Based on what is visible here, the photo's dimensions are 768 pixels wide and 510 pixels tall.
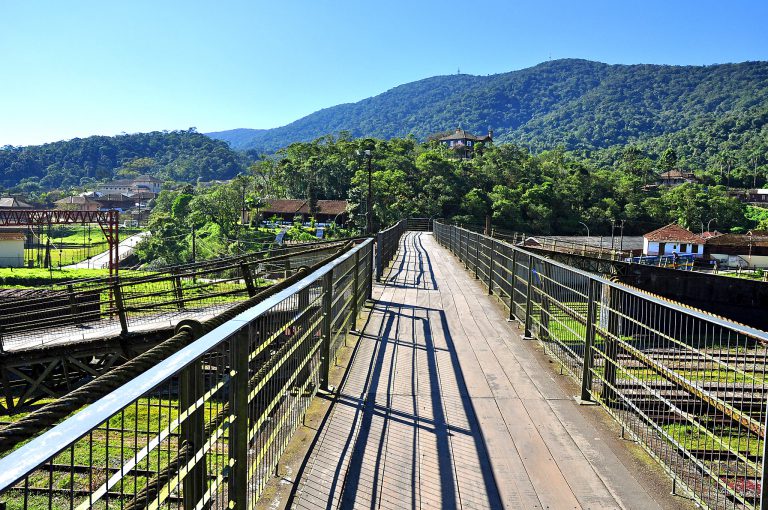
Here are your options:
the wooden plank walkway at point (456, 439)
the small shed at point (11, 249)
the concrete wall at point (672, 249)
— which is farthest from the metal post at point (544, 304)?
the small shed at point (11, 249)

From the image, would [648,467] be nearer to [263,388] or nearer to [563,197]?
[263,388]

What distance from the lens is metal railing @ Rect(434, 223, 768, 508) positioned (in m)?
3.05

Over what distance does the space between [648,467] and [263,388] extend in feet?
8.39

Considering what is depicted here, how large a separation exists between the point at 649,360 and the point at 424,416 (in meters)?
1.73

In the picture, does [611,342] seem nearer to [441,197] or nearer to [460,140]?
[441,197]

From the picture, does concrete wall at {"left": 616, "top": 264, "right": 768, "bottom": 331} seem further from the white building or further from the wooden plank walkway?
the white building

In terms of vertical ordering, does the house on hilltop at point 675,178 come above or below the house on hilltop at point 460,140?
below

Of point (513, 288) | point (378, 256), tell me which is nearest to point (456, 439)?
point (513, 288)

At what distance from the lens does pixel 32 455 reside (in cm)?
109

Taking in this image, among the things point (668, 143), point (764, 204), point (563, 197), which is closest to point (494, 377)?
point (563, 197)

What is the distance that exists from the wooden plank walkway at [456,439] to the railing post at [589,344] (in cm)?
19

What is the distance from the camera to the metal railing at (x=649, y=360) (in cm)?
305

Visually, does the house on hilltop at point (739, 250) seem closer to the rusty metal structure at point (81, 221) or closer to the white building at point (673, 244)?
the white building at point (673, 244)

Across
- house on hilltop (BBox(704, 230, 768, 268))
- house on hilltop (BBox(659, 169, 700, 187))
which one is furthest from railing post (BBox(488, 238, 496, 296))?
house on hilltop (BBox(659, 169, 700, 187))
